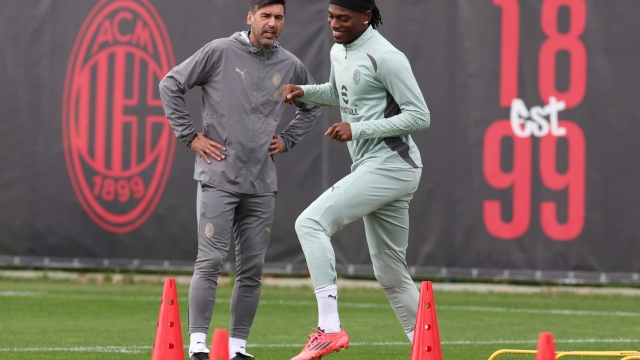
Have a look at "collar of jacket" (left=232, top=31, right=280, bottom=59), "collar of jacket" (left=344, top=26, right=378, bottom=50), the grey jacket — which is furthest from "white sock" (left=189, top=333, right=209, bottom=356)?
"collar of jacket" (left=344, top=26, right=378, bottom=50)

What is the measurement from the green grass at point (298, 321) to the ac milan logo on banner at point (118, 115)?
42.3 inches

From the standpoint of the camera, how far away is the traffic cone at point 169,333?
21.5ft

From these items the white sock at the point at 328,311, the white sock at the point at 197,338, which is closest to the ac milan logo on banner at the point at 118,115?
the white sock at the point at 197,338

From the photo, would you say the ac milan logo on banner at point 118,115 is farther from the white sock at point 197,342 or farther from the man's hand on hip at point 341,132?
the man's hand on hip at point 341,132

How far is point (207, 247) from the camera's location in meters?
7.39

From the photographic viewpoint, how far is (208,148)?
750cm

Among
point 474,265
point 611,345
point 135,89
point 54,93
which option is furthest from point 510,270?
point 54,93

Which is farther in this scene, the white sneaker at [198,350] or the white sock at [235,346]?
the white sock at [235,346]

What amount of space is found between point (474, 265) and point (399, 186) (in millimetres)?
6492

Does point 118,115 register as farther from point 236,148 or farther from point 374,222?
point 374,222

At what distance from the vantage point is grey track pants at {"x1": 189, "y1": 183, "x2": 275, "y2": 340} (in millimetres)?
7363

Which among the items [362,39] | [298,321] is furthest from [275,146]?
[298,321]

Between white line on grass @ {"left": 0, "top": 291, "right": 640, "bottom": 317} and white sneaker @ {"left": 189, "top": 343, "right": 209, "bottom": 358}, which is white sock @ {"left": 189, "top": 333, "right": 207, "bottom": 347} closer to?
white sneaker @ {"left": 189, "top": 343, "right": 209, "bottom": 358}

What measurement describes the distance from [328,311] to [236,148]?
152cm
